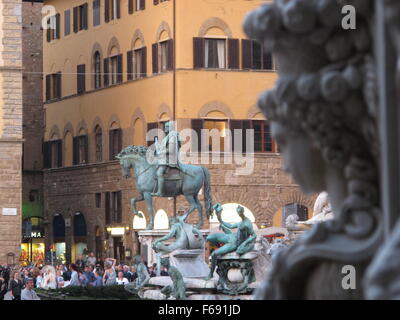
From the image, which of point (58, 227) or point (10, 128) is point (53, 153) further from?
point (10, 128)

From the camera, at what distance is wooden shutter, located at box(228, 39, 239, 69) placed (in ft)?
180

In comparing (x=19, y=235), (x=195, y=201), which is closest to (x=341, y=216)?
(x=195, y=201)

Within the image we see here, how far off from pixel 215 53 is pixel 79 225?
9329mm

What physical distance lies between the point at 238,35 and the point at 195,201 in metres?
18.8

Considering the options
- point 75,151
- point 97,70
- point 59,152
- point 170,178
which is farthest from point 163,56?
point 170,178

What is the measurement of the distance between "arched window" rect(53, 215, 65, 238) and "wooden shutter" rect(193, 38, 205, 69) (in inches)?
396

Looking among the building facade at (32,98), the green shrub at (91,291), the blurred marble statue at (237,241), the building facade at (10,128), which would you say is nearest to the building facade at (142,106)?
the building facade at (32,98)

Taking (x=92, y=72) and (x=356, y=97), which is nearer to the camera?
(x=356, y=97)

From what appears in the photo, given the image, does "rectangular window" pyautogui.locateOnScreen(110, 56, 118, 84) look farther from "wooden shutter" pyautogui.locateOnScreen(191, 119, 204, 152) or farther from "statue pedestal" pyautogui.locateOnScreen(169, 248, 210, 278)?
"statue pedestal" pyautogui.locateOnScreen(169, 248, 210, 278)

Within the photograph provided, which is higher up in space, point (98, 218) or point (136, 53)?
point (136, 53)

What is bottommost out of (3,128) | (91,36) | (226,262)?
(226,262)

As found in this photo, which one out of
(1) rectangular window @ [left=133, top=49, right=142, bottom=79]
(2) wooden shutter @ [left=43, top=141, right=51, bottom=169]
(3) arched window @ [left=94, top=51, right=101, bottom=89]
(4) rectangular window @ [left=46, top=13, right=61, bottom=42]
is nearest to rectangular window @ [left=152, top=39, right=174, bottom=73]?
(1) rectangular window @ [left=133, top=49, right=142, bottom=79]

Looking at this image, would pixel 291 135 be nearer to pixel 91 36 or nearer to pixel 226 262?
pixel 226 262

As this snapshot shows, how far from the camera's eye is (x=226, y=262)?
81.3ft
